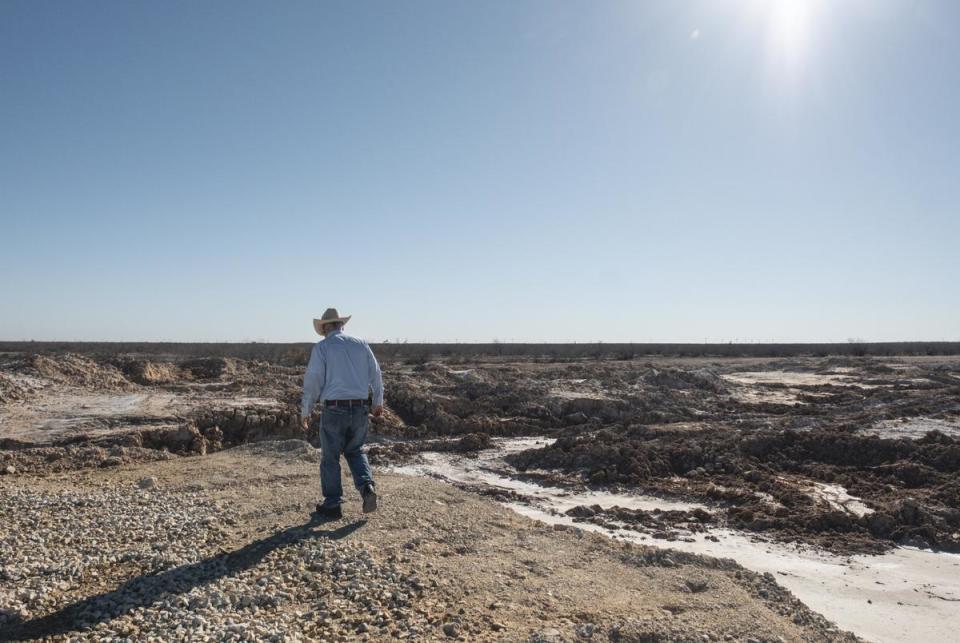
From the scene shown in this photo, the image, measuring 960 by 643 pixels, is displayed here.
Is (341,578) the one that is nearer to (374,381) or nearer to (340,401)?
(340,401)

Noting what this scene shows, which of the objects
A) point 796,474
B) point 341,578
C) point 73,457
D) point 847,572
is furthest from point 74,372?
point 847,572

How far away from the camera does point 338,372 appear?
5.64 m

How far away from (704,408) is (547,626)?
15.5m

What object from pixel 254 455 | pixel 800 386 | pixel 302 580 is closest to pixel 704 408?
pixel 800 386

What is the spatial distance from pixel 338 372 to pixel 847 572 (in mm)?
5600

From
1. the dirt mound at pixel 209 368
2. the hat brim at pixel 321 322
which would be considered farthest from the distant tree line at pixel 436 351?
the hat brim at pixel 321 322

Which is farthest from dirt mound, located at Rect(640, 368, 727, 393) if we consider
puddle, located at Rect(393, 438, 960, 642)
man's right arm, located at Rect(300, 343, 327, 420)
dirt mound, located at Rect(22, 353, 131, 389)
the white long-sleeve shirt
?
man's right arm, located at Rect(300, 343, 327, 420)

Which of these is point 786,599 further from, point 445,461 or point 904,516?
point 445,461

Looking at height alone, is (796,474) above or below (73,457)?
below

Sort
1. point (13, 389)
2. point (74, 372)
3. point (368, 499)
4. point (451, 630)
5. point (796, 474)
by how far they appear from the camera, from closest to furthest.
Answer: point (451, 630) < point (368, 499) < point (796, 474) < point (13, 389) < point (74, 372)

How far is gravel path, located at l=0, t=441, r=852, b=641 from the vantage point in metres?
3.78

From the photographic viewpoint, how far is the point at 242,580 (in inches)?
170

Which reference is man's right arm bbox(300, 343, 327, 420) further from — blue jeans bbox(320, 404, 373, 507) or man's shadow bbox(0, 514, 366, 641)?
man's shadow bbox(0, 514, 366, 641)

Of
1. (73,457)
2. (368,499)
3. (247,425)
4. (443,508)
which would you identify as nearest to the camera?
(368,499)
